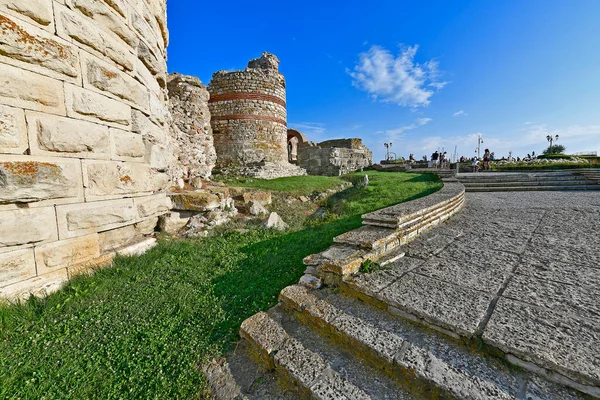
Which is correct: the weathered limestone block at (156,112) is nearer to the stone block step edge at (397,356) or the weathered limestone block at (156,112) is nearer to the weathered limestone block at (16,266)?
the weathered limestone block at (16,266)

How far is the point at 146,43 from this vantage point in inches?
138

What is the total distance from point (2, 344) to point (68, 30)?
283 cm

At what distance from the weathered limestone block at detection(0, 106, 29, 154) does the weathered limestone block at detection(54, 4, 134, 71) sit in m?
0.91

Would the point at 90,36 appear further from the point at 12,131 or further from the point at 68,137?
the point at 12,131

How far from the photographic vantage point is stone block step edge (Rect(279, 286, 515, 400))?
1.31 m

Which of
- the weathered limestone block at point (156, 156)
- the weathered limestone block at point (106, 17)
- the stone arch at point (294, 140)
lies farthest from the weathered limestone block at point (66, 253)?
the stone arch at point (294, 140)

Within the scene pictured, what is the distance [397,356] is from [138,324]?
7.05 feet

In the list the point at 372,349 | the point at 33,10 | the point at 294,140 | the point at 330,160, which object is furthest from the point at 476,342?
the point at 294,140

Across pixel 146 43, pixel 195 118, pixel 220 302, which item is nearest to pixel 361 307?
pixel 220 302

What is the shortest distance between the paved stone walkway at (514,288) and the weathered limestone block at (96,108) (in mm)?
3284

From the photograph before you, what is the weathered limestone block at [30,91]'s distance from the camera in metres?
2.06

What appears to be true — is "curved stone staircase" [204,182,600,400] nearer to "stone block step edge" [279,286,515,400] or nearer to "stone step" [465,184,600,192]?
"stone block step edge" [279,286,515,400]

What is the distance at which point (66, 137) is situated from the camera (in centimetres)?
242

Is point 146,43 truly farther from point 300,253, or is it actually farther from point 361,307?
point 361,307
